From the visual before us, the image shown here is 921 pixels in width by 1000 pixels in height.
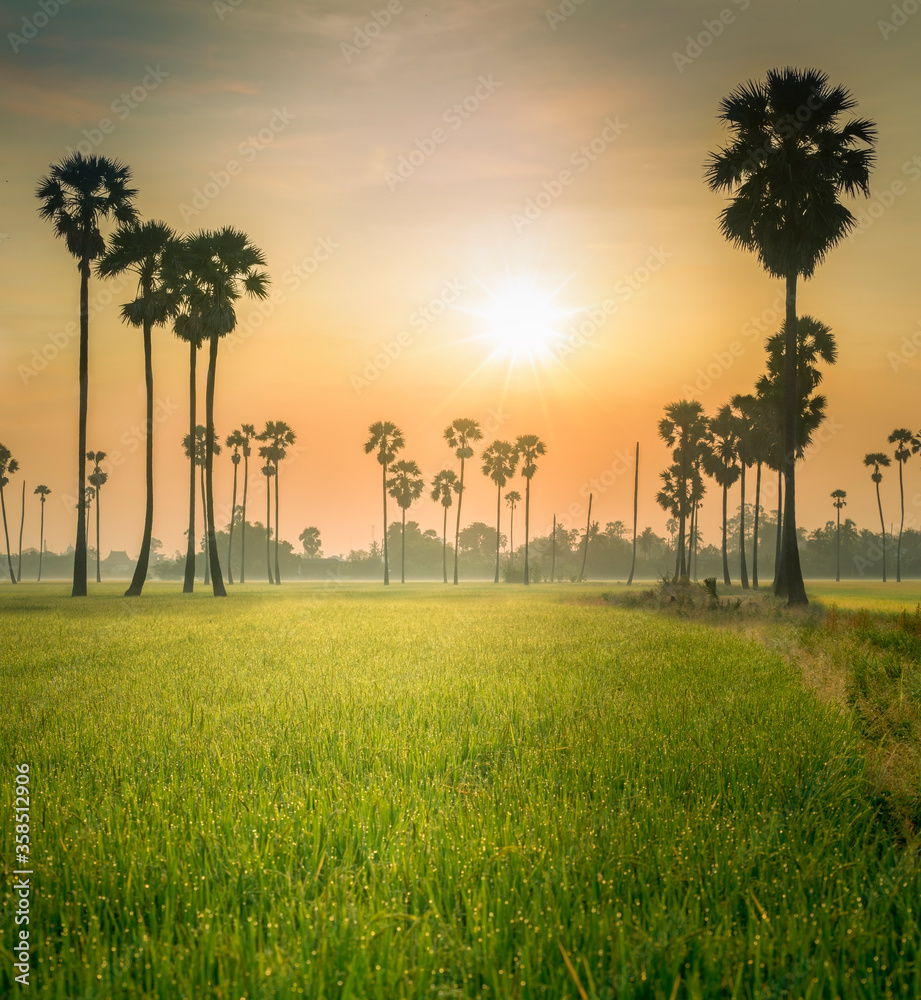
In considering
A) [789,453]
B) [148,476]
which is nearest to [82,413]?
[148,476]

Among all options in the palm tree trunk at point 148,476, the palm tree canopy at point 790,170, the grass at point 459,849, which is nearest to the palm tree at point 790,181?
the palm tree canopy at point 790,170

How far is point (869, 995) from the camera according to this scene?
2.29 m

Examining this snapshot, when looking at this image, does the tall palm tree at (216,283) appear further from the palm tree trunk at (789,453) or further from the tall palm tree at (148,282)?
the palm tree trunk at (789,453)

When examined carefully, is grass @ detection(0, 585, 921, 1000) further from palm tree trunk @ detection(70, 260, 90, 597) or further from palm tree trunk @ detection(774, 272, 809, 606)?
palm tree trunk @ detection(70, 260, 90, 597)

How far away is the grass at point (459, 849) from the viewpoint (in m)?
2.39

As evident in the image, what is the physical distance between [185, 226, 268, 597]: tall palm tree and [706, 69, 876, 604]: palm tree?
85.8 feet

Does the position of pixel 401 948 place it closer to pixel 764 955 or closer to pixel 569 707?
pixel 764 955

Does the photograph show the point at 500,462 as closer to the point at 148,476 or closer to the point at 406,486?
the point at 406,486

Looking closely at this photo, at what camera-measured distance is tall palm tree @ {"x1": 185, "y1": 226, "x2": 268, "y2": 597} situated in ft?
125

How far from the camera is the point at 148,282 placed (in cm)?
3769

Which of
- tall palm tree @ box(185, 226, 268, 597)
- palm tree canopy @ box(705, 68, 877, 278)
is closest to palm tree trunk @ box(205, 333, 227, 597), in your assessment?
tall palm tree @ box(185, 226, 268, 597)

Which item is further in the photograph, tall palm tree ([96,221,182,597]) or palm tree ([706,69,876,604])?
tall palm tree ([96,221,182,597])

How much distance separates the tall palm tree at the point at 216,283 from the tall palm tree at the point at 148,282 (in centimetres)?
135

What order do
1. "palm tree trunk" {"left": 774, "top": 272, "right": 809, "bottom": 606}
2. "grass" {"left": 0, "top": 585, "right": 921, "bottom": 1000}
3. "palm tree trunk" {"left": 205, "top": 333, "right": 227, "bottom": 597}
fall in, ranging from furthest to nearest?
"palm tree trunk" {"left": 205, "top": 333, "right": 227, "bottom": 597} → "palm tree trunk" {"left": 774, "top": 272, "right": 809, "bottom": 606} → "grass" {"left": 0, "top": 585, "right": 921, "bottom": 1000}
